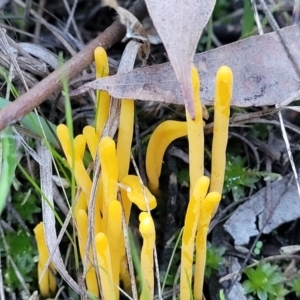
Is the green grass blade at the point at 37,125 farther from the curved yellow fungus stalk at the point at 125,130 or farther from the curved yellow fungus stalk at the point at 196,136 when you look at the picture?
the curved yellow fungus stalk at the point at 196,136

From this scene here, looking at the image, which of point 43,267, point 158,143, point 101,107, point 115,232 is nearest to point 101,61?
point 101,107

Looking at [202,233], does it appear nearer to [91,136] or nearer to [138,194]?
[138,194]

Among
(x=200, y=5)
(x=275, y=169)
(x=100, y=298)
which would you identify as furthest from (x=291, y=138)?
(x=100, y=298)

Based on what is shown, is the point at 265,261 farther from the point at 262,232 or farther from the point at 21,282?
the point at 21,282

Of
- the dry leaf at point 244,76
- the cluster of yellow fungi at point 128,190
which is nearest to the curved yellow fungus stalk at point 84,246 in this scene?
the cluster of yellow fungi at point 128,190

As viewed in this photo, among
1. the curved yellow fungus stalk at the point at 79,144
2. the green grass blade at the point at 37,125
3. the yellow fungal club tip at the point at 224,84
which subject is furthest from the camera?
the green grass blade at the point at 37,125

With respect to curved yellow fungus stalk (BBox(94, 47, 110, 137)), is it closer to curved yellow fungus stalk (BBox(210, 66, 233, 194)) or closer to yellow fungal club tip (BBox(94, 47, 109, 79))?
yellow fungal club tip (BBox(94, 47, 109, 79))

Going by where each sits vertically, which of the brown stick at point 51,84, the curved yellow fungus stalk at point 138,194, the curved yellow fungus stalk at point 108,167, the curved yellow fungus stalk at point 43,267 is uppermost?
the brown stick at point 51,84
